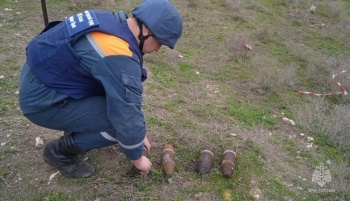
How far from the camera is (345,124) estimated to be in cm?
370

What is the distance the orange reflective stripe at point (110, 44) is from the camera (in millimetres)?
2004

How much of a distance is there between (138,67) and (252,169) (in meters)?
1.55

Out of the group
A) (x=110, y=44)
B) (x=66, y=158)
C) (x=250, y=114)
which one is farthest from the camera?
(x=250, y=114)

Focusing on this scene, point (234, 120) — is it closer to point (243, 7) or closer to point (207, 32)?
point (207, 32)

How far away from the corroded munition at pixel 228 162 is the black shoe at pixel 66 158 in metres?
1.07

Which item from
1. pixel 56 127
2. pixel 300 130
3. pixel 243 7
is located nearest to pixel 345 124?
pixel 300 130

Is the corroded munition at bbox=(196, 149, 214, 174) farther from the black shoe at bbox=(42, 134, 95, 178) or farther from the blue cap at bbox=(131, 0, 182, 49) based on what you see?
the blue cap at bbox=(131, 0, 182, 49)

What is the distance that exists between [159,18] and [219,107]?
2023 mm

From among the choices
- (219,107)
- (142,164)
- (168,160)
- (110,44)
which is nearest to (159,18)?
(110,44)

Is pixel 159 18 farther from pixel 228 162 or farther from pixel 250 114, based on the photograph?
pixel 250 114

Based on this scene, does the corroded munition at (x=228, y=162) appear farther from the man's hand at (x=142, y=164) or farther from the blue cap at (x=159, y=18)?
the blue cap at (x=159, y=18)

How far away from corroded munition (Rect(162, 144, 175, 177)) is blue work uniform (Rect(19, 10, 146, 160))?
52 cm

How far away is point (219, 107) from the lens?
13.0 feet

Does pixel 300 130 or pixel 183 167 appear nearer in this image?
pixel 183 167
